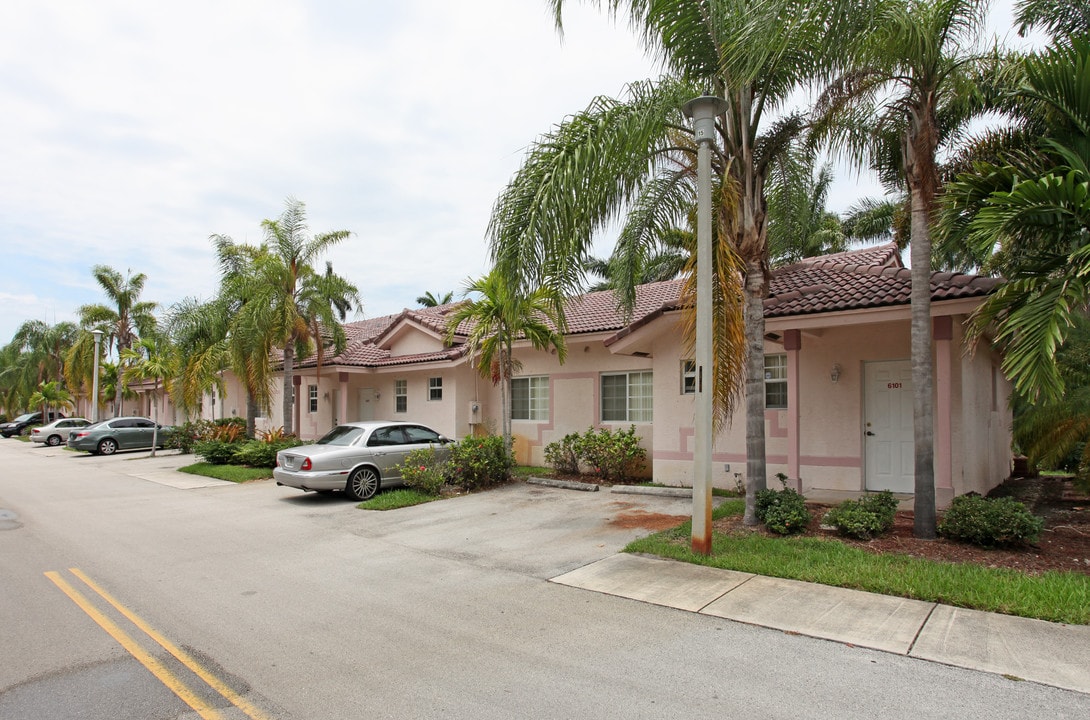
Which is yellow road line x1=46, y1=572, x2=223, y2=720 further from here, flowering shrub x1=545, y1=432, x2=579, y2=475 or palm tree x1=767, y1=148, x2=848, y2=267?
flowering shrub x1=545, y1=432, x2=579, y2=475

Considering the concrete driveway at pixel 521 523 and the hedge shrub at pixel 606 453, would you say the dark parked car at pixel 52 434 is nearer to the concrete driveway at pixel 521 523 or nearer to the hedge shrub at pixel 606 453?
the concrete driveway at pixel 521 523

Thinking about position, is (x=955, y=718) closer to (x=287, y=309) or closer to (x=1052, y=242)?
(x=1052, y=242)

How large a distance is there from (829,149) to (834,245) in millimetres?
24370

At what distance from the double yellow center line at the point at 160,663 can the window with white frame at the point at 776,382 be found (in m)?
10.1

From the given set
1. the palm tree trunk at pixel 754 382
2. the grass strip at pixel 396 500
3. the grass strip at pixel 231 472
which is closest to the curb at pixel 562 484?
the grass strip at pixel 396 500

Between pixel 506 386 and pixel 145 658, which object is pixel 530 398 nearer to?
pixel 506 386

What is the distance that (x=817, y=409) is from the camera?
1151 cm

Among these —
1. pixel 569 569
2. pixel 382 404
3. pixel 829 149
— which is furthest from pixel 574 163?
pixel 382 404

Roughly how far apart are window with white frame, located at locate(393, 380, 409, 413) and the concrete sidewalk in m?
14.1

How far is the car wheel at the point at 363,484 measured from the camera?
1252 centimetres

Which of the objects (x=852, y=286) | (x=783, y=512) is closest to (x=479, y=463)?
(x=783, y=512)

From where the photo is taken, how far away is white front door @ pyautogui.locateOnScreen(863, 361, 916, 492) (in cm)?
1073

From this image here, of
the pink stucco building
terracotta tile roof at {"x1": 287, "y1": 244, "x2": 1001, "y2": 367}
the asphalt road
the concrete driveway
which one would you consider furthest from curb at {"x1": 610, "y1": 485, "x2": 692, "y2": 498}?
terracotta tile roof at {"x1": 287, "y1": 244, "x2": 1001, "y2": 367}

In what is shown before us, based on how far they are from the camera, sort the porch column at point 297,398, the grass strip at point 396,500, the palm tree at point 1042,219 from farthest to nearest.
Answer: the porch column at point 297,398 → the grass strip at point 396,500 → the palm tree at point 1042,219
